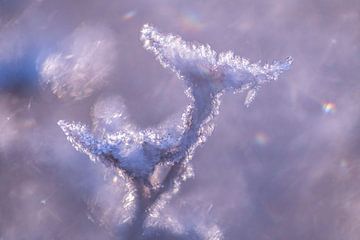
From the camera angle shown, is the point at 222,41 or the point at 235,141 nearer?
the point at 235,141

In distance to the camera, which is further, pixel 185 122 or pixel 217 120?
pixel 217 120

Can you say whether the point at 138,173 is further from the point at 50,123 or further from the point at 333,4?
the point at 333,4

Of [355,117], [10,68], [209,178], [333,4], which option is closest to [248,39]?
[333,4]

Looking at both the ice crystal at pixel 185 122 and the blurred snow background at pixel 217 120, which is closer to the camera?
the ice crystal at pixel 185 122

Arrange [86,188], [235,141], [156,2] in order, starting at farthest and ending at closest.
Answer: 1. [156,2]
2. [235,141]
3. [86,188]

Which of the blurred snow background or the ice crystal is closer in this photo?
the ice crystal

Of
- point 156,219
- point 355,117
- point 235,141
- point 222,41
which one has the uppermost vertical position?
point 222,41

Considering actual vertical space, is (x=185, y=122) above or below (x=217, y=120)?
below

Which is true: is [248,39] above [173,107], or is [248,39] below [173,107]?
above
